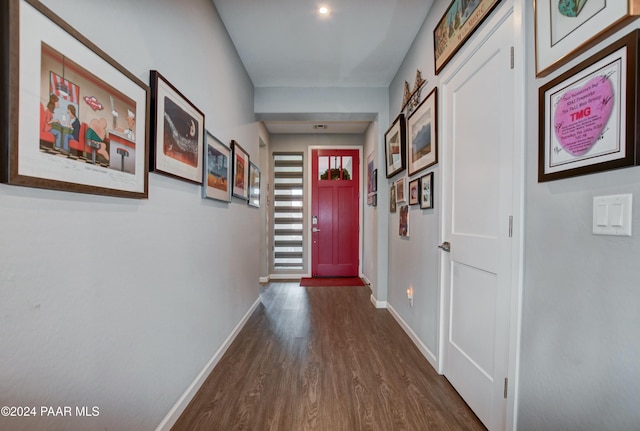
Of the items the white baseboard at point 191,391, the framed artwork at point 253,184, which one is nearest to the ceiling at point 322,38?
the framed artwork at point 253,184

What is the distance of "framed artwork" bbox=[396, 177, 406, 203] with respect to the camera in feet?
9.36

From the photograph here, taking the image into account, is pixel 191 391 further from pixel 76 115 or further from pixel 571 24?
pixel 571 24

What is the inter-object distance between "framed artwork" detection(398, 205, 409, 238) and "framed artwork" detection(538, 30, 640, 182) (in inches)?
63.0

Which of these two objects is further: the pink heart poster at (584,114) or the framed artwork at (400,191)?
the framed artwork at (400,191)

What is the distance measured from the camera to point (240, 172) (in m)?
2.78

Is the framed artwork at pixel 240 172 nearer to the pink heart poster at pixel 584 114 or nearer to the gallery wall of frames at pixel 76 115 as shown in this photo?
the gallery wall of frames at pixel 76 115

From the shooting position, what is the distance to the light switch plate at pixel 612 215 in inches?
32.2

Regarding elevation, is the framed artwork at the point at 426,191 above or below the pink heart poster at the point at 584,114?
below

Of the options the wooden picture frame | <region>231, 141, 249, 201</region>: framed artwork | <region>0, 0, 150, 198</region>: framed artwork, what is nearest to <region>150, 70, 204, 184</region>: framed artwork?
<region>0, 0, 150, 198</region>: framed artwork

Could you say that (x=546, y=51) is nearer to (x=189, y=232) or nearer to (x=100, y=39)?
(x=100, y=39)

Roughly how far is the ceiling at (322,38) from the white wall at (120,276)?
1.36 feet

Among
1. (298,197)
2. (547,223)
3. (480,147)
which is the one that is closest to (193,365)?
(547,223)

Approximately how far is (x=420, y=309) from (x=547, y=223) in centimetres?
150

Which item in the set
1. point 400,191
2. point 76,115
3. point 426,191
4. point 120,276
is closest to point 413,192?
point 426,191
